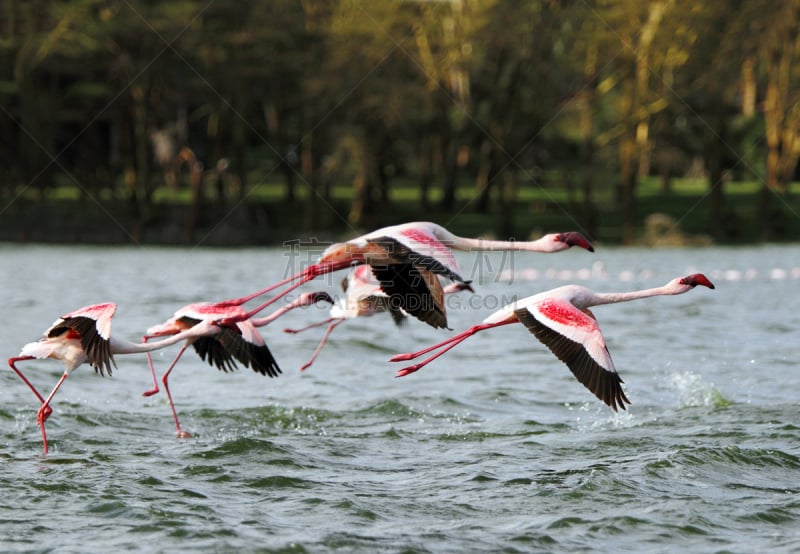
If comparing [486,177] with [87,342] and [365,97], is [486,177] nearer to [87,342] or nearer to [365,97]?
[365,97]

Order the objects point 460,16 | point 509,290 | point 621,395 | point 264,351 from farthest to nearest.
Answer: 1. point 460,16
2. point 509,290
3. point 264,351
4. point 621,395

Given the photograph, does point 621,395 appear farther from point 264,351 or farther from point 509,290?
point 509,290

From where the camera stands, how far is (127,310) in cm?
2127

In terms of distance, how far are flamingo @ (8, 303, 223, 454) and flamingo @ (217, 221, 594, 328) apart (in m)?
0.58

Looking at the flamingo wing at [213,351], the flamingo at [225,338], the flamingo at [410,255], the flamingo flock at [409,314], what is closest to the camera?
the flamingo flock at [409,314]

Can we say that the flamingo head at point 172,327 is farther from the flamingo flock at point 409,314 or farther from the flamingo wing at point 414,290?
the flamingo wing at point 414,290

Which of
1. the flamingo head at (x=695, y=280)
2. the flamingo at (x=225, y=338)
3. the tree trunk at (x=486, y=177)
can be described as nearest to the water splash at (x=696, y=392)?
the flamingo head at (x=695, y=280)

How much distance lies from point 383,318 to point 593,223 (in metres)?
22.3

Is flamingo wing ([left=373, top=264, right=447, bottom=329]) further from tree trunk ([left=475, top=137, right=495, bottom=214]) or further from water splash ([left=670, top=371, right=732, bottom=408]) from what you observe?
tree trunk ([left=475, top=137, right=495, bottom=214])

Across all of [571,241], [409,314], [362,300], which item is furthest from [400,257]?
[362,300]

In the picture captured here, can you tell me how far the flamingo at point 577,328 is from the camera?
8.38 metres

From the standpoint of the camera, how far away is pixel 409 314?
383 inches

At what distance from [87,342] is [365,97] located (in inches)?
1264

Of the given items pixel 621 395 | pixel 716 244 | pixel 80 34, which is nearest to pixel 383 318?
pixel 621 395
